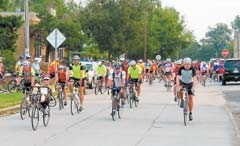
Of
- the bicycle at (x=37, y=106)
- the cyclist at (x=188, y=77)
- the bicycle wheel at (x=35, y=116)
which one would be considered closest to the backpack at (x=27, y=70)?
the bicycle at (x=37, y=106)

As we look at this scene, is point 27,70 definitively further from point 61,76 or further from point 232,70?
point 232,70

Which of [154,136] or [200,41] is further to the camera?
[200,41]

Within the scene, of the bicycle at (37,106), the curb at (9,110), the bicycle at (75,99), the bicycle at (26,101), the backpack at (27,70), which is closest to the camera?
the bicycle at (37,106)

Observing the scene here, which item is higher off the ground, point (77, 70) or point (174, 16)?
point (174, 16)

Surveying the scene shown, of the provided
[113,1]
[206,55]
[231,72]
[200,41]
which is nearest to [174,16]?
[113,1]

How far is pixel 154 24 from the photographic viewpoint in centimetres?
10100

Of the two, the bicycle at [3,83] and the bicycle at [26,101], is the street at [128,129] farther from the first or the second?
the bicycle at [3,83]

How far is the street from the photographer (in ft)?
47.8

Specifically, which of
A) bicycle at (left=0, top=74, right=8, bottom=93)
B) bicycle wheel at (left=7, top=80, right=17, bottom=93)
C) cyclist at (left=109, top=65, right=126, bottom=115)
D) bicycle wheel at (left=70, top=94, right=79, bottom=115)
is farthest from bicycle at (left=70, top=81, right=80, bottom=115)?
bicycle at (left=0, top=74, right=8, bottom=93)

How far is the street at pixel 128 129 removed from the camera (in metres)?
14.6

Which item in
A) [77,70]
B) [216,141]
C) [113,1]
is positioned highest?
[113,1]

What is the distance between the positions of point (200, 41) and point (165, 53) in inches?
3684

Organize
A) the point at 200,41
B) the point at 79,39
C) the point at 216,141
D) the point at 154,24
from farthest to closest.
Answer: the point at 200,41
the point at 154,24
the point at 79,39
the point at 216,141

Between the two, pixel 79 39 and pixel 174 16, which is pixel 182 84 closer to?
pixel 79 39
